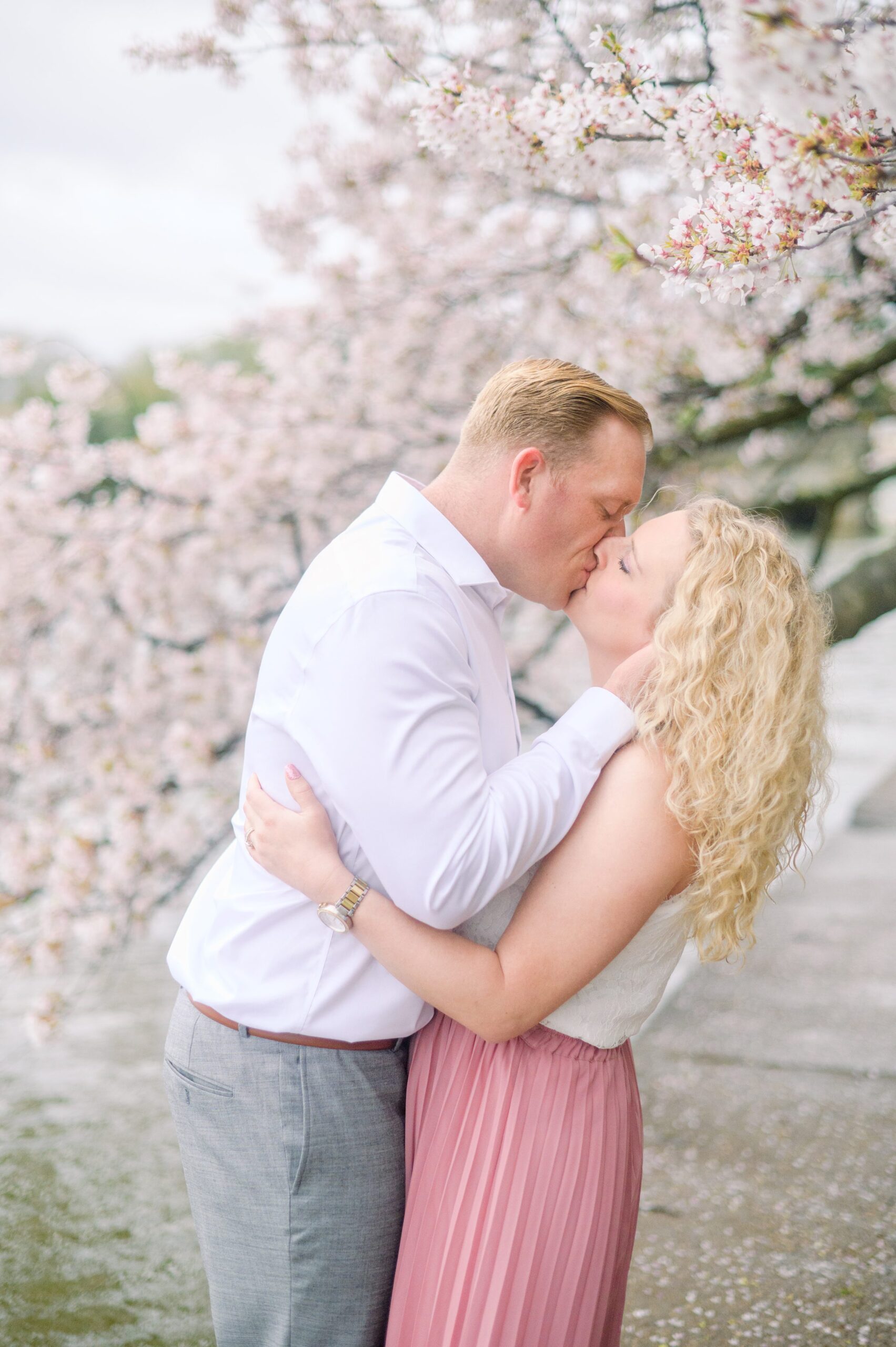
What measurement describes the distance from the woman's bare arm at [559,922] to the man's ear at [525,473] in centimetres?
45

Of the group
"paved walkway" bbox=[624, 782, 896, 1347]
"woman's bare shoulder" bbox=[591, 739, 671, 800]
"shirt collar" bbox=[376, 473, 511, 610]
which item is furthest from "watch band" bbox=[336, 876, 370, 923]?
"paved walkway" bbox=[624, 782, 896, 1347]

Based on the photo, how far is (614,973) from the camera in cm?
174

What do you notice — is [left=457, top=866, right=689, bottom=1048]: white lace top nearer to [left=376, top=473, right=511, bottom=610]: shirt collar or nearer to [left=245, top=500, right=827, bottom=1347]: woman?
[left=245, top=500, right=827, bottom=1347]: woman

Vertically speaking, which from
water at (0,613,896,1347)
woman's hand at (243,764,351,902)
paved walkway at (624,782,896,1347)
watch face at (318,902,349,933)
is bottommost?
water at (0,613,896,1347)

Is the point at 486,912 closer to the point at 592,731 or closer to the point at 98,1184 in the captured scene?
the point at 592,731

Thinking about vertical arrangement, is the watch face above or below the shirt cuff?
below

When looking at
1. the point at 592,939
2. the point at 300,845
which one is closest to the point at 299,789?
the point at 300,845

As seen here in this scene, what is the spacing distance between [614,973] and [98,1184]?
2.71m

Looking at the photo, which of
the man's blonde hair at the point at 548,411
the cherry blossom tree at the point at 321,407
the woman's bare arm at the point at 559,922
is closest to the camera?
the woman's bare arm at the point at 559,922

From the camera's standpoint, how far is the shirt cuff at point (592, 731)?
1.60m

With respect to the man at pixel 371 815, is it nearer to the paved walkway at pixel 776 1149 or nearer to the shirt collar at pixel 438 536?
the shirt collar at pixel 438 536

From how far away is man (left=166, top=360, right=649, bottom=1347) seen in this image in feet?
4.72

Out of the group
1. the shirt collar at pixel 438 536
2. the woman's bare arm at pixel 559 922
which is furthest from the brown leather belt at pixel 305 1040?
the shirt collar at pixel 438 536

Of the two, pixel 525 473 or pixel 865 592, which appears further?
pixel 865 592
